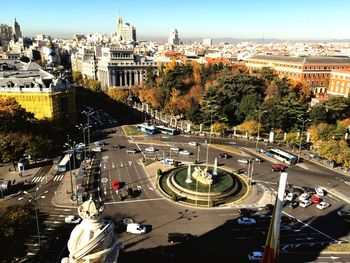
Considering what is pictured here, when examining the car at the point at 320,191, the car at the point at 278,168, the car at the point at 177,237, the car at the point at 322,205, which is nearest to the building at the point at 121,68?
the car at the point at 278,168

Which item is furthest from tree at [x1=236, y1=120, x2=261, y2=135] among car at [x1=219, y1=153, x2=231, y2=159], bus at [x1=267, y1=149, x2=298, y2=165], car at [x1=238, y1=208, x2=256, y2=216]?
car at [x1=238, y1=208, x2=256, y2=216]

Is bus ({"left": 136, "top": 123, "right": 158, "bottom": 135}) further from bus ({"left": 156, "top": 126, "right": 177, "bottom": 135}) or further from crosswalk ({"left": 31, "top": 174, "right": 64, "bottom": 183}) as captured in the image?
crosswalk ({"left": 31, "top": 174, "right": 64, "bottom": 183})

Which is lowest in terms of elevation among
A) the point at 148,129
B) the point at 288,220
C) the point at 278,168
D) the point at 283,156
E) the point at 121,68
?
the point at 288,220

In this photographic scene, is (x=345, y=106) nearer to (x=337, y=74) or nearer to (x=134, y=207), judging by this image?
(x=337, y=74)

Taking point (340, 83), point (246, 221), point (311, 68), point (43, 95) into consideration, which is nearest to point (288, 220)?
point (246, 221)

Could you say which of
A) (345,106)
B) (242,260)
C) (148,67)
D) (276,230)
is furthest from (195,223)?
(148,67)

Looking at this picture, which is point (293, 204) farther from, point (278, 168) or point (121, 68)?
point (121, 68)

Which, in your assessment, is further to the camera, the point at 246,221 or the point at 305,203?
the point at 305,203
